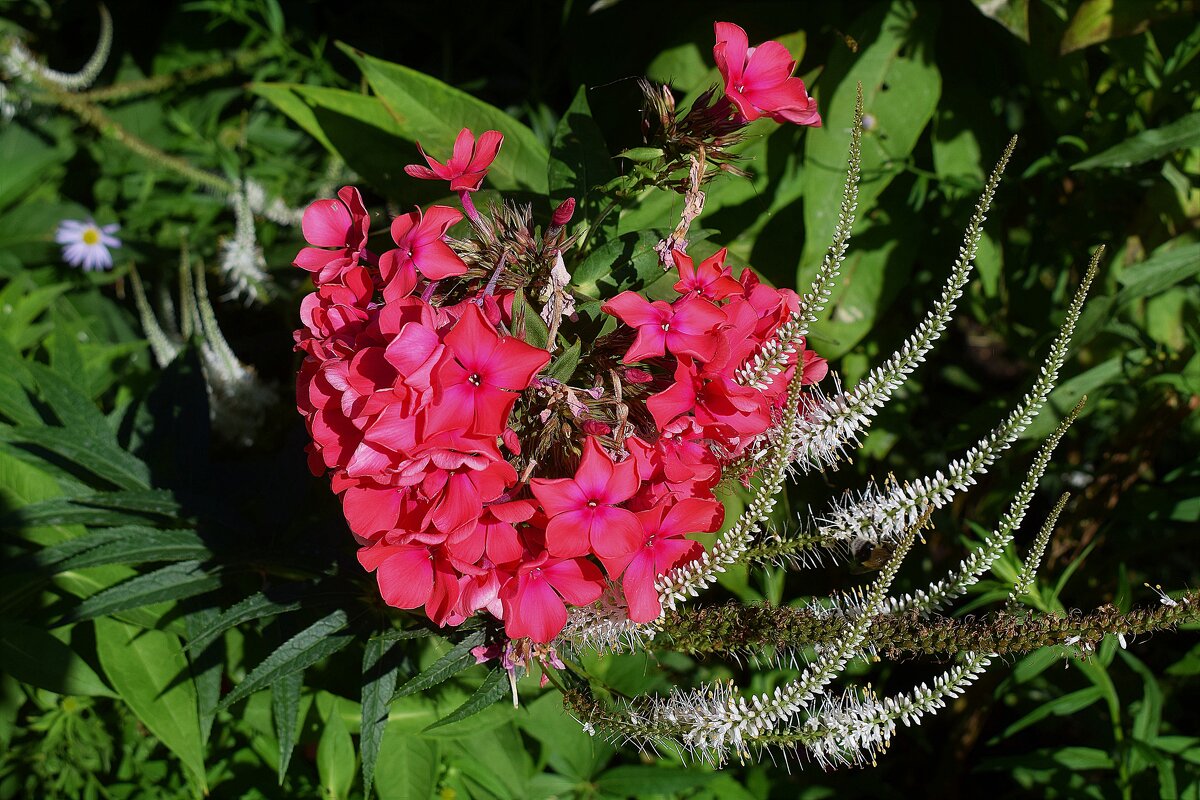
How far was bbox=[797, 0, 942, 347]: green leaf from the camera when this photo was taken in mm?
1516

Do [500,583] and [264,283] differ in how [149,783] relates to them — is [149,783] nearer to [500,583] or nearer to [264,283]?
[264,283]

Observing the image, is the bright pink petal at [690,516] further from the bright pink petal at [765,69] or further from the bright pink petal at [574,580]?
the bright pink petal at [765,69]

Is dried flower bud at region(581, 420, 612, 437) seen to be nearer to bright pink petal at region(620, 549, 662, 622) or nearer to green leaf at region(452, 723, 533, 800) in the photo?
bright pink petal at region(620, 549, 662, 622)

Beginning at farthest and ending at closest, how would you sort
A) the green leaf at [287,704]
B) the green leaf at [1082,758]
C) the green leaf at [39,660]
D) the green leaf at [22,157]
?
the green leaf at [22,157], the green leaf at [1082,758], the green leaf at [39,660], the green leaf at [287,704]

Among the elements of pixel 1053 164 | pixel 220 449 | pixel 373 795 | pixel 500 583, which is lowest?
pixel 373 795

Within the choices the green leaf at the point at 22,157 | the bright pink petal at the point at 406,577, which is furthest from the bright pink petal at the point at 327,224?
the green leaf at the point at 22,157

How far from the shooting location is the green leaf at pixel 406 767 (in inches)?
55.4

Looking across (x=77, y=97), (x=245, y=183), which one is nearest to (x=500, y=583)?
(x=245, y=183)

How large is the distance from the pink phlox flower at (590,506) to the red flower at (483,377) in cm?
8

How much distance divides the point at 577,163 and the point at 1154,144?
89 centimetres

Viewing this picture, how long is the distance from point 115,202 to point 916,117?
203cm

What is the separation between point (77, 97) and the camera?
2.15 m

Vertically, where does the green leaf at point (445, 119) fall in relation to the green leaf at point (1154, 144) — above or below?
below

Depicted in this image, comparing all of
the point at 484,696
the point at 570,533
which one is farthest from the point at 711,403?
the point at 484,696
